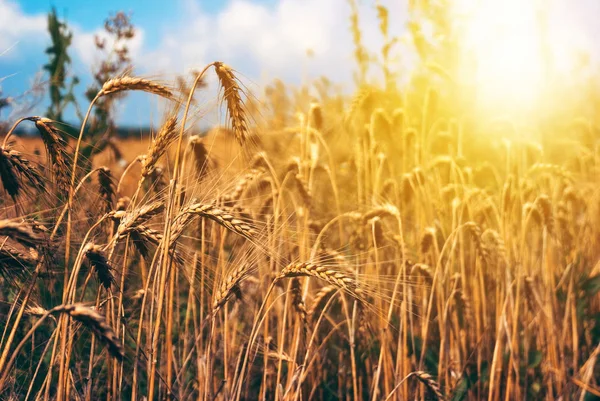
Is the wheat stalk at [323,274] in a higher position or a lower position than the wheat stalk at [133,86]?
lower

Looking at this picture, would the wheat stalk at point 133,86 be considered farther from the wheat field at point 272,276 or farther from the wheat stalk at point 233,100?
the wheat stalk at point 233,100

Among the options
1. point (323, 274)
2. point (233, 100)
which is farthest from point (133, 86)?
point (323, 274)

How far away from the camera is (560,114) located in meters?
9.15

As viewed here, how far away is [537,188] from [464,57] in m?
1.29

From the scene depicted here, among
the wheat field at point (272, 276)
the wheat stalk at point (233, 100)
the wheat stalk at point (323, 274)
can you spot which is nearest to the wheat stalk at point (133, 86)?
the wheat field at point (272, 276)

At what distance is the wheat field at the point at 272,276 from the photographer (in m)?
1.69

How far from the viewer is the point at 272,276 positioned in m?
2.55

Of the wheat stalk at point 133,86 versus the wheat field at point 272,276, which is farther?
the wheat stalk at point 133,86

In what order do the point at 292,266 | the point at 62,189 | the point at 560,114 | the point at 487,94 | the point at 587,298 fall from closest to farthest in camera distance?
the point at 292,266 < the point at 62,189 < the point at 587,298 < the point at 487,94 < the point at 560,114

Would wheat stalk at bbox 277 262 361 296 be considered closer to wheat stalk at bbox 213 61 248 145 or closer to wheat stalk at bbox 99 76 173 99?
wheat stalk at bbox 213 61 248 145

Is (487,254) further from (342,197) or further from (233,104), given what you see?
(342,197)

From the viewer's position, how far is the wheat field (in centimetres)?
169

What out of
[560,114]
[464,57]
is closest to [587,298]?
[464,57]

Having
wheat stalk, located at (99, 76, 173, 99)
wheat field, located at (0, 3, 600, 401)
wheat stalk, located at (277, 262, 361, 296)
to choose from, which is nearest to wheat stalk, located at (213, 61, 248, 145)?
wheat field, located at (0, 3, 600, 401)
